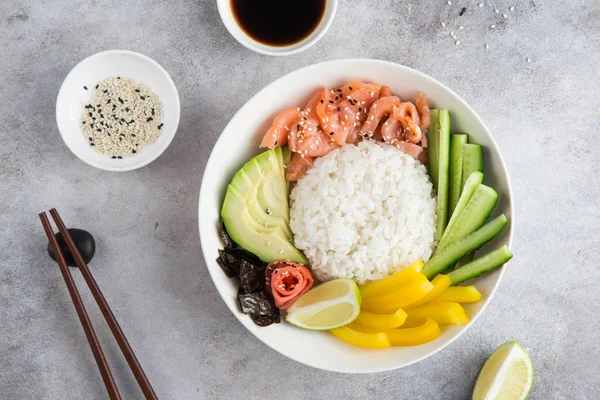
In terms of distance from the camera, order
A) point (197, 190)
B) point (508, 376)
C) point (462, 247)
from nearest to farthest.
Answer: point (462, 247)
point (508, 376)
point (197, 190)

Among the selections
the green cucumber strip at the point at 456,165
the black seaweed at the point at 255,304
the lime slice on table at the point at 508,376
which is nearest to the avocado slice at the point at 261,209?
the black seaweed at the point at 255,304

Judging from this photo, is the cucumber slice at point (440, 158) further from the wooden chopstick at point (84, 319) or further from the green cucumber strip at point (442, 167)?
the wooden chopstick at point (84, 319)

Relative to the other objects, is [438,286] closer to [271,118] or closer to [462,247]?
[462,247]

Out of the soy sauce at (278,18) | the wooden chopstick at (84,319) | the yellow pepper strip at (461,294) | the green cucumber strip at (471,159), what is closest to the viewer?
the yellow pepper strip at (461,294)

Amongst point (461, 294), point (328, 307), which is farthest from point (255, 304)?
point (461, 294)

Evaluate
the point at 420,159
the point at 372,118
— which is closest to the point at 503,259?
the point at 420,159

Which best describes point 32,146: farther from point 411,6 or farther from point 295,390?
point 411,6
